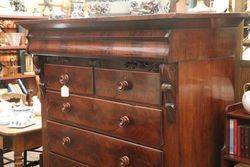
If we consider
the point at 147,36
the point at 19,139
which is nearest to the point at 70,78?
the point at 147,36

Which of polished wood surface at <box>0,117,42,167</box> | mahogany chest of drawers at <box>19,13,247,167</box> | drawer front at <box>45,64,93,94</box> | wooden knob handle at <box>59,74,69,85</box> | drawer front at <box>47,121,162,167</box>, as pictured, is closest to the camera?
mahogany chest of drawers at <box>19,13,247,167</box>

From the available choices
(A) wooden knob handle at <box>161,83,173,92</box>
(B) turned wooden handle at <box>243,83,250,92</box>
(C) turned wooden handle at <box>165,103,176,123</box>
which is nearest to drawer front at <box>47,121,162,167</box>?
(C) turned wooden handle at <box>165,103,176,123</box>

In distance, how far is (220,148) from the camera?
1.72 metres

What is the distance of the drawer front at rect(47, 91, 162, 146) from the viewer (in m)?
1.50

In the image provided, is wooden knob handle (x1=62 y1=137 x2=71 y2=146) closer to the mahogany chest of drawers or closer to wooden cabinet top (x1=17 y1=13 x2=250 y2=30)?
the mahogany chest of drawers

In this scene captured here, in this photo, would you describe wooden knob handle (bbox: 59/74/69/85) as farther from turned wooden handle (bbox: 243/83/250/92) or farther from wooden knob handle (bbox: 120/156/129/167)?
turned wooden handle (bbox: 243/83/250/92)

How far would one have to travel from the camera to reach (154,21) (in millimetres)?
1334

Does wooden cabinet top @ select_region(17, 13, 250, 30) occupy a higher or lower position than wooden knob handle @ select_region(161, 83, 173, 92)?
higher

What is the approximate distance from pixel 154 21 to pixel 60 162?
3.47 feet

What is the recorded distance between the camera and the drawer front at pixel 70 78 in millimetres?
1778

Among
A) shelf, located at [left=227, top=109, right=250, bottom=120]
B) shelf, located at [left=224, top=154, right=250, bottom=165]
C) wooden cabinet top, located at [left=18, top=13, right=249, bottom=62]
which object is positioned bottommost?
shelf, located at [left=224, top=154, right=250, bottom=165]

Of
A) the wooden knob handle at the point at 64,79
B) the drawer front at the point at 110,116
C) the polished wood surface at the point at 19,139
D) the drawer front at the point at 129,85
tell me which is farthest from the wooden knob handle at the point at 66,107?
the polished wood surface at the point at 19,139

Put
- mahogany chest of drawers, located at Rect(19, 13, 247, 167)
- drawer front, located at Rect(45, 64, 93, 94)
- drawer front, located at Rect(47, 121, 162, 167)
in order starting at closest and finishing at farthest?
mahogany chest of drawers, located at Rect(19, 13, 247, 167) < drawer front, located at Rect(47, 121, 162, 167) < drawer front, located at Rect(45, 64, 93, 94)

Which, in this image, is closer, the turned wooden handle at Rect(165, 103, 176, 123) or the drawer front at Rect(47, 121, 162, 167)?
the turned wooden handle at Rect(165, 103, 176, 123)
